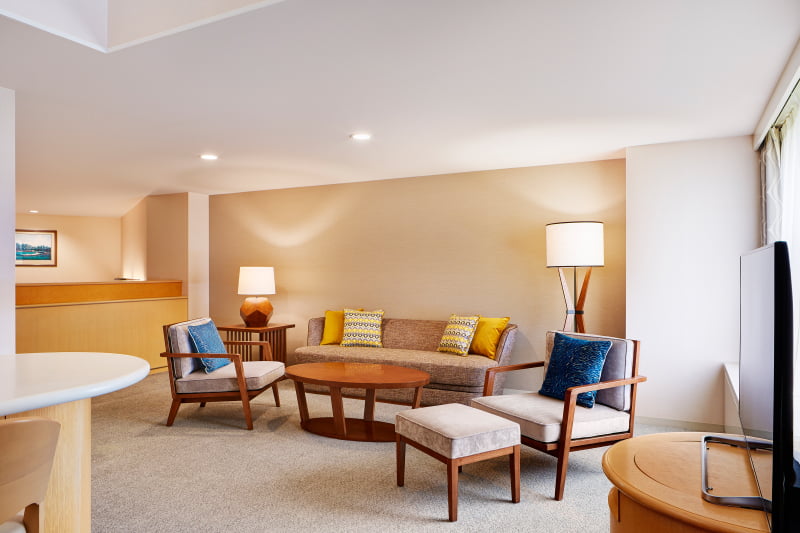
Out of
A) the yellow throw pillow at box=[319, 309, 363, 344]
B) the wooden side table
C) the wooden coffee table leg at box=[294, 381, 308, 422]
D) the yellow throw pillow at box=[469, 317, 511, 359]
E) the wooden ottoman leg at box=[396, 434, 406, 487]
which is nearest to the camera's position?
the wooden ottoman leg at box=[396, 434, 406, 487]

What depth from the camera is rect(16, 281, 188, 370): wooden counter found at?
539cm

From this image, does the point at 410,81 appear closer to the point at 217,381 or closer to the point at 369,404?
the point at 369,404

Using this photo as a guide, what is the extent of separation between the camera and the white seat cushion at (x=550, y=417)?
2936 mm

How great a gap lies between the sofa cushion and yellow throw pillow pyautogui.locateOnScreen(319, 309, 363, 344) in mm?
222

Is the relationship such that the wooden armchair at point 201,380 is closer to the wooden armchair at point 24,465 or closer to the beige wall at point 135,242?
the wooden armchair at point 24,465

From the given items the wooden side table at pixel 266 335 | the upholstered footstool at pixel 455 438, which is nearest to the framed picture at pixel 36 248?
the wooden side table at pixel 266 335

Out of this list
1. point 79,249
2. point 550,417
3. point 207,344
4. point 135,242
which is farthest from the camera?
point 79,249

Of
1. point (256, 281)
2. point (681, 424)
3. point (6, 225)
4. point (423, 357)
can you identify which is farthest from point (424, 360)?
point (6, 225)

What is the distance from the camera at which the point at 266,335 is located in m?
6.16

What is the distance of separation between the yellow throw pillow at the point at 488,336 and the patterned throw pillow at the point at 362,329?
107 centimetres

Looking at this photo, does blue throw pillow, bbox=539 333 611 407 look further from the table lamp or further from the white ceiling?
the table lamp

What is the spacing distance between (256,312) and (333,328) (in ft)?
3.37

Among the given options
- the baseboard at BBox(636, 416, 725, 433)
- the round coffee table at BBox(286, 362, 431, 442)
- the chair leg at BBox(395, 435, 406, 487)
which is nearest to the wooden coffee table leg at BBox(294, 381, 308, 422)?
the round coffee table at BBox(286, 362, 431, 442)

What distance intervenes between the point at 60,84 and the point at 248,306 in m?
3.51
